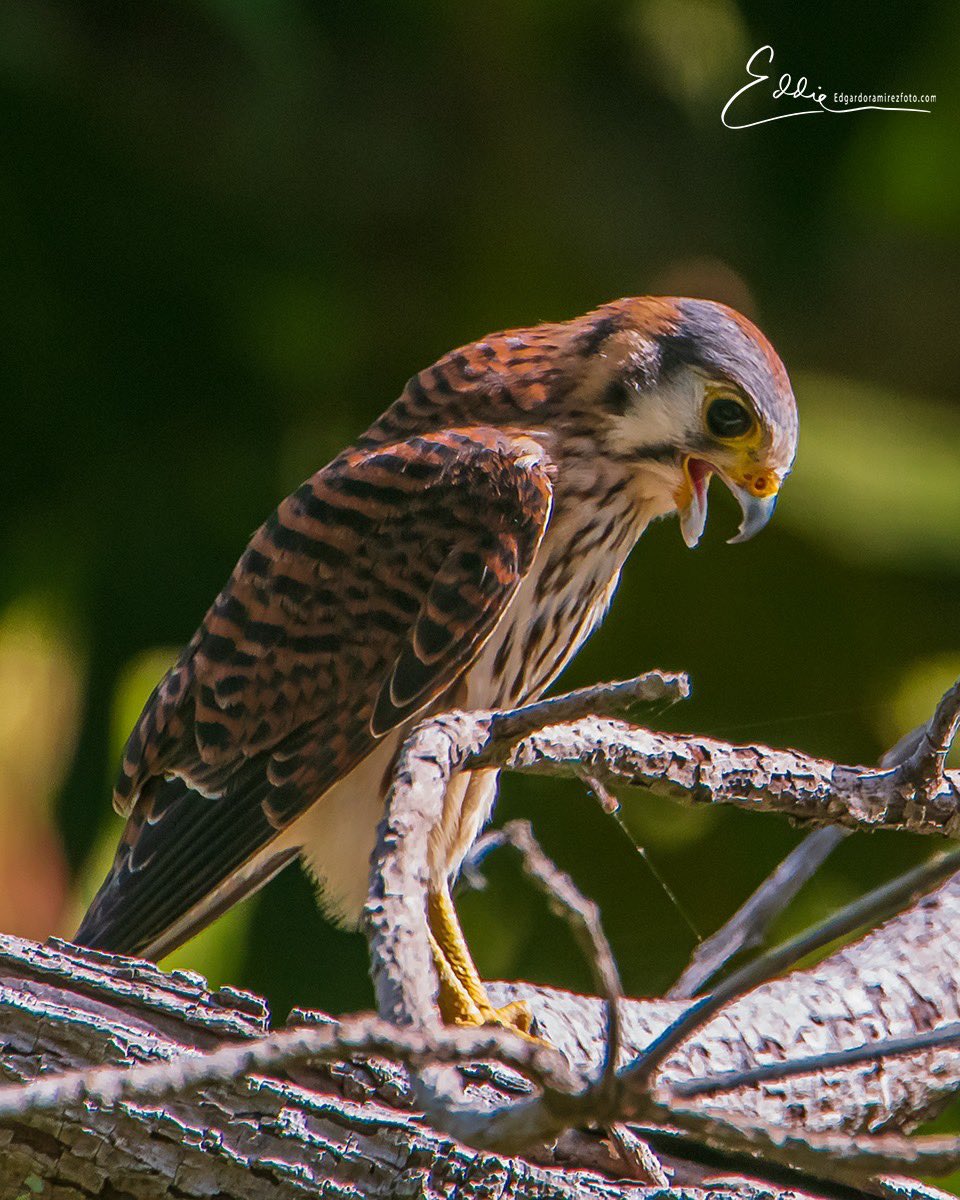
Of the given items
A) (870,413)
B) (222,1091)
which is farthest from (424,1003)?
(870,413)

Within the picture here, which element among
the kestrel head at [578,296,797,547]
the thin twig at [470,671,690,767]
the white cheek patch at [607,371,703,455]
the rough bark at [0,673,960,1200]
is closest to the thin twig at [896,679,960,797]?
the rough bark at [0,673,960,1200]

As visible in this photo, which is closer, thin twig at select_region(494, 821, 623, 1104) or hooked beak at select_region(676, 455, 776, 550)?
thin twig at select_region(494, 821, 623, 1104)

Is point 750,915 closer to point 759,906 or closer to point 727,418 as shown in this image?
point 759,906

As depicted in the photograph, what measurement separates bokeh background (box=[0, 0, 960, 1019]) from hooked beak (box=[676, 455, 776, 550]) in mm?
1040

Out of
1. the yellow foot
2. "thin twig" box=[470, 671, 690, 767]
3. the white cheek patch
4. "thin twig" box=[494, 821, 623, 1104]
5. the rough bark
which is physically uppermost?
the white cheek patch

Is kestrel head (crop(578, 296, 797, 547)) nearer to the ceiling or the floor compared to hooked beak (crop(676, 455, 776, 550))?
nearer to the ceiling

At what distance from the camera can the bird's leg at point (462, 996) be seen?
7.17ft

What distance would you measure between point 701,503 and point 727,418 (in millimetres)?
184

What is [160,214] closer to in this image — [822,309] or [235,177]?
[235,177]

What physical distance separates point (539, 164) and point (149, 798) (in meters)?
2.14

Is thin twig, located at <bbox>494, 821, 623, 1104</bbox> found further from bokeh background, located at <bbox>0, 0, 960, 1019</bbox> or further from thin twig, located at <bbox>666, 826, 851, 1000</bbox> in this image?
bokeh background, located at <bbox>0, 0, 960, 1019</bbox>

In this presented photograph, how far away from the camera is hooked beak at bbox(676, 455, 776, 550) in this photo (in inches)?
99.3

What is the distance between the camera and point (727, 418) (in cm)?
254

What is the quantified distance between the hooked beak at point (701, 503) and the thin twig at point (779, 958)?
141cm
